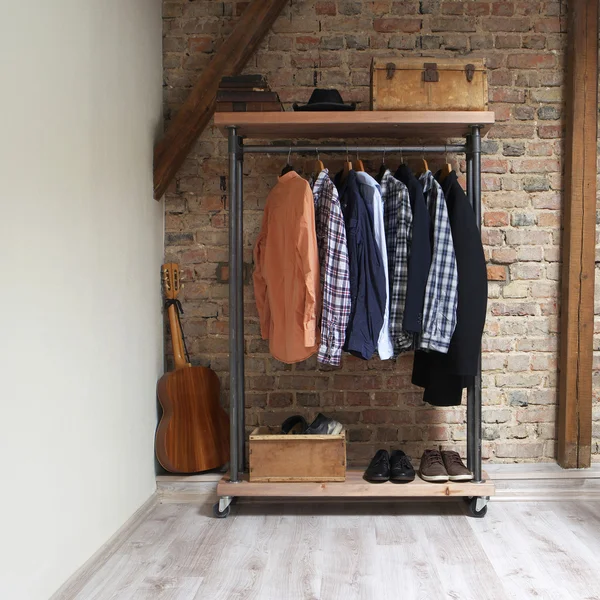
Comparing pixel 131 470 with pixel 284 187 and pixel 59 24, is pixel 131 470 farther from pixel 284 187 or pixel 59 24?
pixel 59 24

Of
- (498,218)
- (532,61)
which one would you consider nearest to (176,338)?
(498,218)

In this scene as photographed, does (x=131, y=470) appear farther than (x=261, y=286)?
No

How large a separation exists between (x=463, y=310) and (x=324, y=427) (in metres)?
0.83

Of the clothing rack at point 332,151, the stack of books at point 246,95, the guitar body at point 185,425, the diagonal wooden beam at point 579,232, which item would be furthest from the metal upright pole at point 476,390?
the guitar body at point 185,425

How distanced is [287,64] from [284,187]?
757mm

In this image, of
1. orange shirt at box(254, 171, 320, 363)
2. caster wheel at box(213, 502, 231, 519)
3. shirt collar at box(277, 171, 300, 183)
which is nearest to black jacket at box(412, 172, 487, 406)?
orange shirt at box(254, 171, 320, 363)

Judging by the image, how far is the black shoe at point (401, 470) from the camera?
2949 millimetres

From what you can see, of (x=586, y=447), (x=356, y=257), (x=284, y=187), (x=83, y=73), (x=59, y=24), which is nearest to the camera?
(x=59, y=24)

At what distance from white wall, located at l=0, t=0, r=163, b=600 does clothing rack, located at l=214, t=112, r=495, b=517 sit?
1.34 ft

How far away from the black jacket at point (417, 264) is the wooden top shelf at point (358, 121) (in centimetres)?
28

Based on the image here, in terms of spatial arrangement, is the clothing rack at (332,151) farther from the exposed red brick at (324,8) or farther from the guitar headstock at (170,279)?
the exposed red brick at (324,8)

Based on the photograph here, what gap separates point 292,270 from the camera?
114 inches

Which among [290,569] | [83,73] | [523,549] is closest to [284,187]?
[83,73]

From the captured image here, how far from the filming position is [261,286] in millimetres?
3133
